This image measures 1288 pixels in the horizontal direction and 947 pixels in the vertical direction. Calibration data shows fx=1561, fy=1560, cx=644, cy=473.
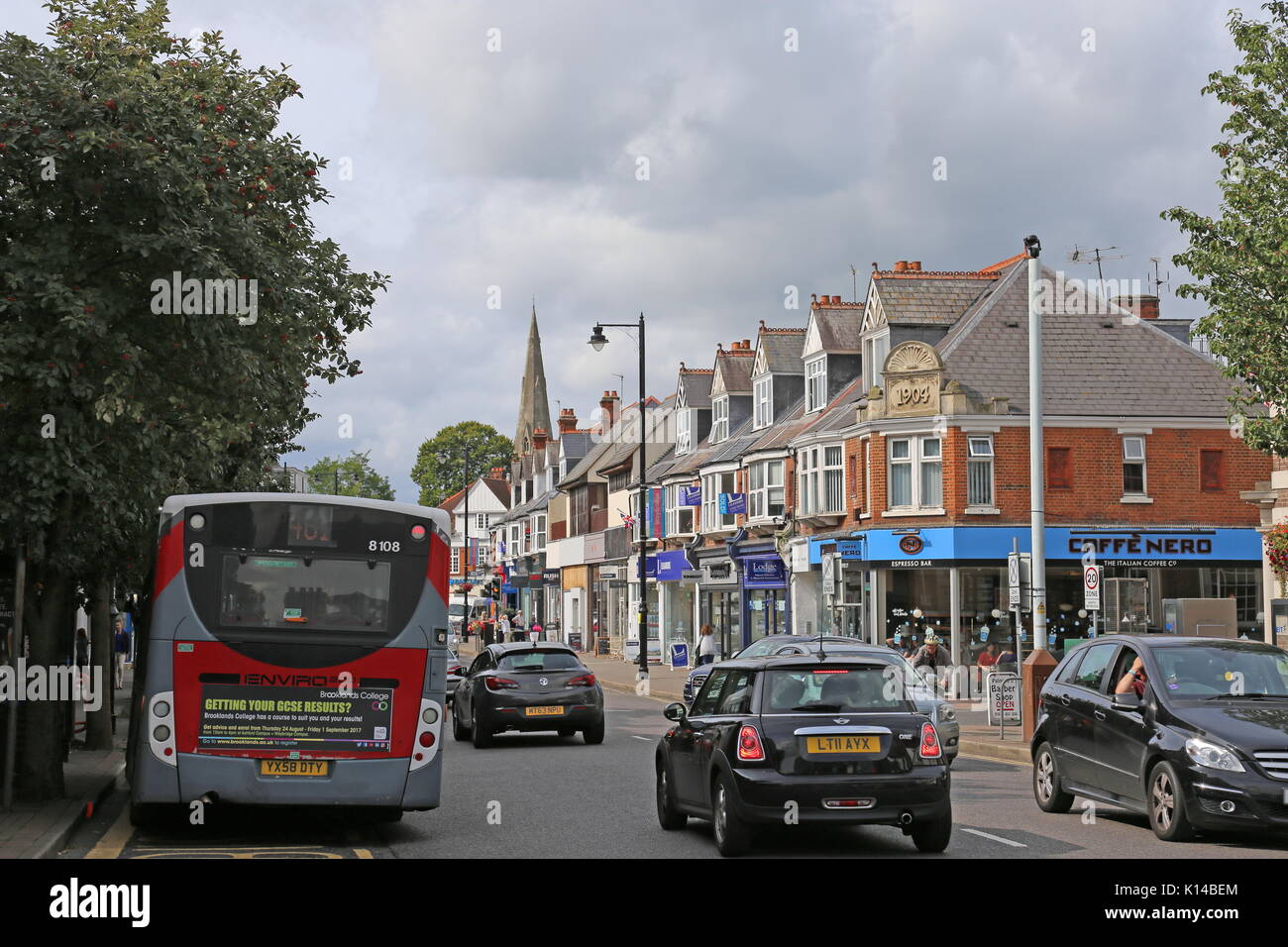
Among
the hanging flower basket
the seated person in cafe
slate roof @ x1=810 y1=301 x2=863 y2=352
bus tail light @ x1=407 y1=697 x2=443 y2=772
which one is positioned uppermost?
slate roof @ x1=810 y1=301 x2=863 y2=352

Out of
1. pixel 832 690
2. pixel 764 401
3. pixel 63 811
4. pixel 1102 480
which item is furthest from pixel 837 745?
pixel 764 401

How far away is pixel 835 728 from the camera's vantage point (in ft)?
36.4

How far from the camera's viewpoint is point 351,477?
113688mm

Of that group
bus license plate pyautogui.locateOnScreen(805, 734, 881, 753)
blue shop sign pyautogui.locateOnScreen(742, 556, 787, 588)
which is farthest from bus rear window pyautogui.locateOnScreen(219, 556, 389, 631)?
blue shop sign pyautogui.locateOnScreen(742, 556, 787, 588)

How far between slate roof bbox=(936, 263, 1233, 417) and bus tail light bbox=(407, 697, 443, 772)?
97.8 feet

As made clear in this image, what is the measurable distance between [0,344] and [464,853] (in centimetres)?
562

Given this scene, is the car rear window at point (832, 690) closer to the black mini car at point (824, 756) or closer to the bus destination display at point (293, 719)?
the black mini car at point (824, 756)

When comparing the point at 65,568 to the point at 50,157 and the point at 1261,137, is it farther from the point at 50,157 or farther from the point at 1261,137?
the point at 1261,137

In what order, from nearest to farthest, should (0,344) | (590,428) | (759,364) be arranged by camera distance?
1. (0,344)
2. (759,364)
3. (590,428)

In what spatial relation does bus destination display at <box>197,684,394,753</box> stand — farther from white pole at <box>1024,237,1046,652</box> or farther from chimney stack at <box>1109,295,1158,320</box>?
chimney stack at <box>1109,295,1158,320</box>

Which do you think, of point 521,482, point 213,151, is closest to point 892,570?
point 213,151

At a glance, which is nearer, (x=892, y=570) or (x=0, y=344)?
(x=0, y=344)

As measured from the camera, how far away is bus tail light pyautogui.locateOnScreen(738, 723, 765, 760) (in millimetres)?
11117

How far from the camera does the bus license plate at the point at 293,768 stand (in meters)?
12.3
